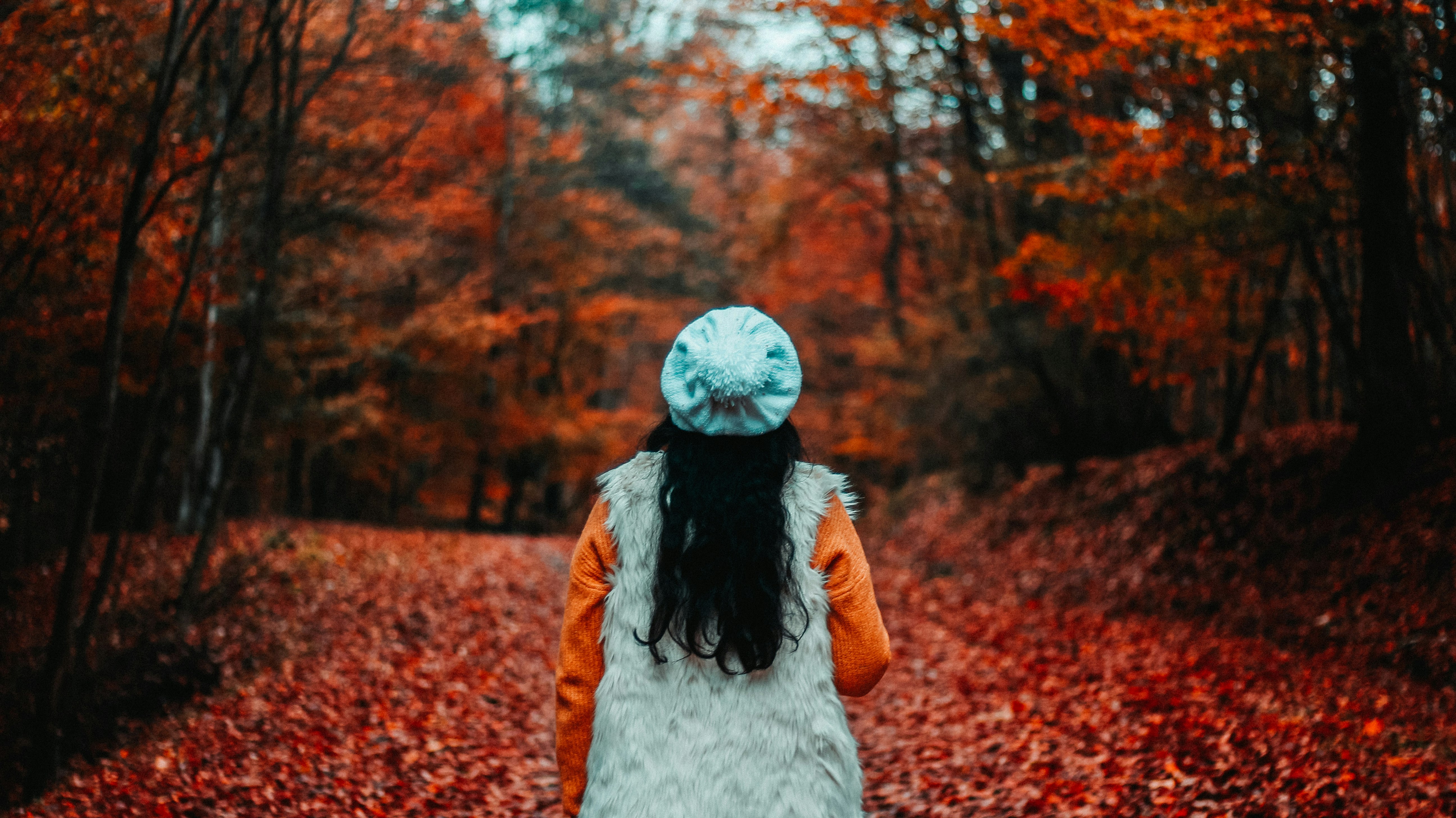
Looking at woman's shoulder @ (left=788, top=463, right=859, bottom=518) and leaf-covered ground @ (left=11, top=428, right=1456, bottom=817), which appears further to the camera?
leaf-covered ground @ (left=11, top=428, right=1456, bottom=817)

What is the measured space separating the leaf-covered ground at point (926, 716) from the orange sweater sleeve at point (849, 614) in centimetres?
325

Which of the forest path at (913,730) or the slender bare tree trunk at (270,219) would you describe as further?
the slender bare tree trunk at (270,219)

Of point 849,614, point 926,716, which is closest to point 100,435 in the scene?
point 849,614

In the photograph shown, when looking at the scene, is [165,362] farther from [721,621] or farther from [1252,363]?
[1252,363]

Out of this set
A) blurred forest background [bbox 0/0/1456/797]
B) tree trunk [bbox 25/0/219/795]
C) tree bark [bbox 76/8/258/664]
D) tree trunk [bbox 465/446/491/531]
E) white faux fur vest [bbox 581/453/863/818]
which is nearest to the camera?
white faux fur vest [bbox 581/453/863/818]

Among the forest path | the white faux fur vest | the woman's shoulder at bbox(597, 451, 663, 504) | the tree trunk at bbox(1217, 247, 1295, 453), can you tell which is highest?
the tree trunk at bbox(1217, 247, 1295, 453)

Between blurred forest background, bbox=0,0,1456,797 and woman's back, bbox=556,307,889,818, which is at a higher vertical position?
blurred forest background, bbox=0,0,1456,797

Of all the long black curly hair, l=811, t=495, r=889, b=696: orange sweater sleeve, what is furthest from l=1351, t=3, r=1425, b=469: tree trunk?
the long black curly hair

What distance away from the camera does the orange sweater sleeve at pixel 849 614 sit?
2182mm

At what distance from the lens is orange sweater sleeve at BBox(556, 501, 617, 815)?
7.22 ft

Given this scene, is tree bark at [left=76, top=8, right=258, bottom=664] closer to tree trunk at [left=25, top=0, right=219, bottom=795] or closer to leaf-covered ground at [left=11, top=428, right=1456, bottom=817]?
tree trunk at [left=25, top=0, right=219, bottom=795]

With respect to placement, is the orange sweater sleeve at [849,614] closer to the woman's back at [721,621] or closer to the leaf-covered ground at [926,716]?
the woman's back at [721,621]

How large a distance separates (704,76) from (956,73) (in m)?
4.24

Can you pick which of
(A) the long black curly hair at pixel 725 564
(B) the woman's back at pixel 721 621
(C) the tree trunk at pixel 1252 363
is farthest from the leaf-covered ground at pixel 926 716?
(A) the long black curly hair at pixel 725 564
